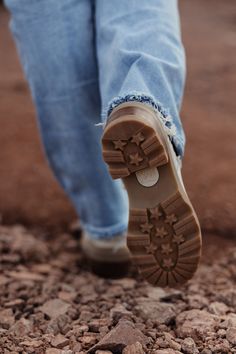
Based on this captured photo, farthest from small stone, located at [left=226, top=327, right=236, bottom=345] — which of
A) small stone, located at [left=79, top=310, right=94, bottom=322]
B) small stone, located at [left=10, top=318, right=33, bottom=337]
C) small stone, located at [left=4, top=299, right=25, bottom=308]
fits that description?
small stone, located at [left=4, top=299, right=25, bottom=308]

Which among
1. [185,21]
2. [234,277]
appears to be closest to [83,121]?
[234,277]

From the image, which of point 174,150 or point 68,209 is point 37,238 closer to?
point 68,209

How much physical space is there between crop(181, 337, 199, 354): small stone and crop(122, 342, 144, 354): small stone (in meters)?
0.11

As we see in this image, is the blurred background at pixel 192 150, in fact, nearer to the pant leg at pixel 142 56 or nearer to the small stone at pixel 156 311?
the small stone at pixel 156 311

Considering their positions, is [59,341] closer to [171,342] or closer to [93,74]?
[171,342]

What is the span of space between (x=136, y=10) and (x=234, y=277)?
99 cm

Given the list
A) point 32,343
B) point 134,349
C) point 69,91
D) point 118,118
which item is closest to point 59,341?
point 32,343

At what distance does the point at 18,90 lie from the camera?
4.50m

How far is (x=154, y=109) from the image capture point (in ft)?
5.20

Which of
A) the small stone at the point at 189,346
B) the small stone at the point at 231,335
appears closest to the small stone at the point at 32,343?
the small stone at the point at 189,346

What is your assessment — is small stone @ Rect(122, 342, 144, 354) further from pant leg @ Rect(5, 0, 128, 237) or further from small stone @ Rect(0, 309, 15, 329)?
pant leg @ Rect(5, 0, 128, 237)

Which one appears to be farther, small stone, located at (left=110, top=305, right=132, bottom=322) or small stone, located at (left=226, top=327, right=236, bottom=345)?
small stone, located at (left=110, top=305, right=132, bottom=322)

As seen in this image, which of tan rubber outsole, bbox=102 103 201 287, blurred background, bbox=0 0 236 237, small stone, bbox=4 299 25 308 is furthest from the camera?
blurred background, bbox=0 0 236 237

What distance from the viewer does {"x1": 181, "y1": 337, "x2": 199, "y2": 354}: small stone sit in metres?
1.63
